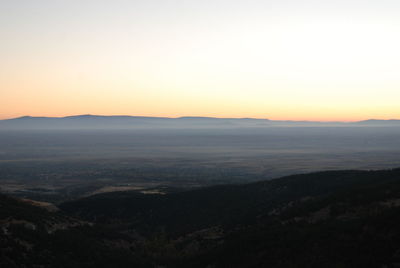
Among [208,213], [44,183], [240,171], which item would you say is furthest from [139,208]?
[240,171]

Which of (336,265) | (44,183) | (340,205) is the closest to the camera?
(336,265)

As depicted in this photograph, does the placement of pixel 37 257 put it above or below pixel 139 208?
above

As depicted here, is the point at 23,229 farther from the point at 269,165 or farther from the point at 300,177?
the point at 269,165

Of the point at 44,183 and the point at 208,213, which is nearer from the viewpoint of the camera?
the point at 208,213

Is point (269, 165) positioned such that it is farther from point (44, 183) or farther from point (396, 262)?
point (396, 262)

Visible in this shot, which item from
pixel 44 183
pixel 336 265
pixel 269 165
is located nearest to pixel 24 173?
pixel 44 183

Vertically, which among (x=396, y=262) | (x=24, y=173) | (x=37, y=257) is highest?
(x=396, y=262)

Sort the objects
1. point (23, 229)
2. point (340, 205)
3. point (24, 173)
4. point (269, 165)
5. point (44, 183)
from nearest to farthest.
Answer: point (23, 229) < point (340, 205) < point (44, 183) < point (24, 173) < point (269, 165)
